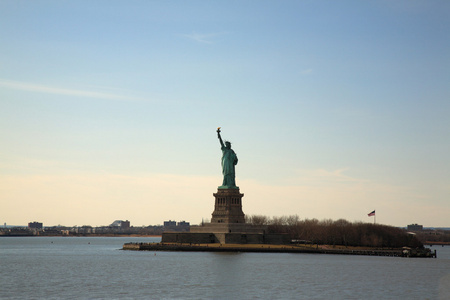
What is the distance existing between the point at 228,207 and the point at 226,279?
162 ft

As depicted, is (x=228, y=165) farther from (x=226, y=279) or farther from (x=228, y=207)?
(x=226, y=279)

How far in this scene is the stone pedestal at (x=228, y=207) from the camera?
122250mm

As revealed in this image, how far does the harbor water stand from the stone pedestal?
18.6 meters

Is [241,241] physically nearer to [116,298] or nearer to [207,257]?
[207,257]

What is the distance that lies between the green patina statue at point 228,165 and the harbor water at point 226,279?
75.1 feet

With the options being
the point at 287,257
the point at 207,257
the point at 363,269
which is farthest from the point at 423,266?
the point at 207,257

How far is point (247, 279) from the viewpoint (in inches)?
2881

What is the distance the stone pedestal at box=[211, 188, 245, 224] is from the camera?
122m

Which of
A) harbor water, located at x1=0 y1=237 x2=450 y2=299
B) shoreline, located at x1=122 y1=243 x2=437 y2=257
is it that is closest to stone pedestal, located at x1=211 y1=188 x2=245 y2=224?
shoreline, located at x1=122 y1=243 x2=437 y2=257

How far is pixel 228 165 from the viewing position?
125 metres

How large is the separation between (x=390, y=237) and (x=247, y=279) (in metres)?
72.9

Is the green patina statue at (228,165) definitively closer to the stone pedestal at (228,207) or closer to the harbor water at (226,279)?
the stone pedestal at (228,207)

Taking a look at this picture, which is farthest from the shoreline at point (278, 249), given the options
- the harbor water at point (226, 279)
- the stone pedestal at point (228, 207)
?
the harbor water at point (226, 279)

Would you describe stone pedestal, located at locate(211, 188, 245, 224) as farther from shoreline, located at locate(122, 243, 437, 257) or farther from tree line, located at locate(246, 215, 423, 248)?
tree line, located at locate(246, 215, 423, 248)
